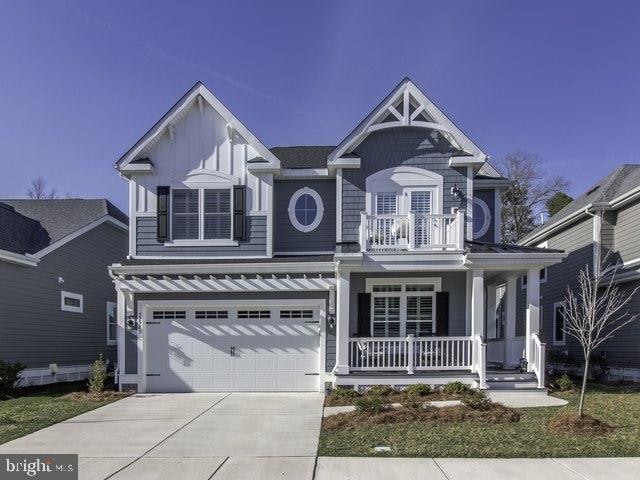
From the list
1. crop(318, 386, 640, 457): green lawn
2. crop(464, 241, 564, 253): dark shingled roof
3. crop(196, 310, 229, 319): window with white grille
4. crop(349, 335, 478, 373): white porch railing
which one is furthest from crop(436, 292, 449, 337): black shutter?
crop(196, 310, 229, 319): window with white grille

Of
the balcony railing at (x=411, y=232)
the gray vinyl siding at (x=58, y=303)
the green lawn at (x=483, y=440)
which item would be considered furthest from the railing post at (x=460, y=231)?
the gray vinyl siding at (x=58, y=303)

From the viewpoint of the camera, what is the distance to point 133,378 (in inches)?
514

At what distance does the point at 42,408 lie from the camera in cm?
1066

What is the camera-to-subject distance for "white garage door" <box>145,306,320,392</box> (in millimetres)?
13062

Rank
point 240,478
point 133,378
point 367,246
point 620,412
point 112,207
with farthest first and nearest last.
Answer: point 112,207 < point 133,378 < point 367,246 < point 620,412 < point 240,478

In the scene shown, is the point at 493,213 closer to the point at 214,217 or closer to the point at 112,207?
the point at 214,217

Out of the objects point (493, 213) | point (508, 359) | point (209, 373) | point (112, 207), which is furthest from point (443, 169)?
point (112, 207)

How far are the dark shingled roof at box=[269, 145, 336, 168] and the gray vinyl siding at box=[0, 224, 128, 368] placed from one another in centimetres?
734

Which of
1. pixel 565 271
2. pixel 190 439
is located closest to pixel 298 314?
pixel 190 439

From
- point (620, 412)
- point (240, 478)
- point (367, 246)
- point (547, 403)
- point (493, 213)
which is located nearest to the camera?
point (240, 478)

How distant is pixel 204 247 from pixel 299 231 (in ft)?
8.40

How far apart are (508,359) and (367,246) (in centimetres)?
511

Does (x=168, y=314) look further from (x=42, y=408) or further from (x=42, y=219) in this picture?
(x=42, y=219)

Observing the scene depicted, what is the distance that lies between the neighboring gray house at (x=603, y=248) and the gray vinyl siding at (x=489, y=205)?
3460 millimetres
